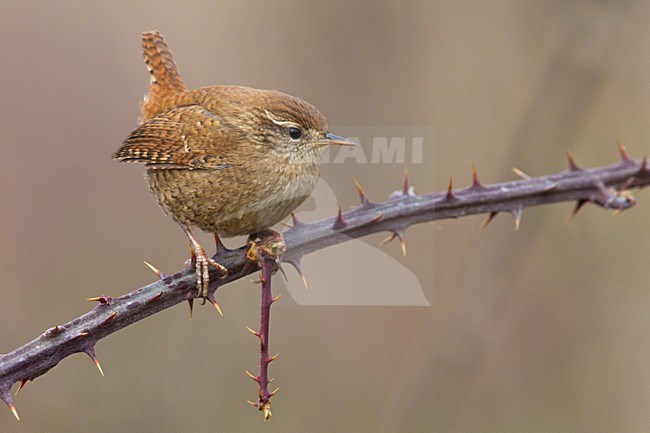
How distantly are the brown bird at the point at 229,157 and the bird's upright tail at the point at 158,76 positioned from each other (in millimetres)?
120

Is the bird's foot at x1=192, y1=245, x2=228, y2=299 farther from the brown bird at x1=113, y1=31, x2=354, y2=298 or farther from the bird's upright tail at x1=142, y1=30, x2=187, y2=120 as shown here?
the bird's upright tail at x1=142, y1=30, x2=187, y2=120

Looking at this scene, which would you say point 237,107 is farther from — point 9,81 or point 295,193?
point 9,81

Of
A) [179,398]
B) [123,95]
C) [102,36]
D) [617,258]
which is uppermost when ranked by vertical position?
[102,36]

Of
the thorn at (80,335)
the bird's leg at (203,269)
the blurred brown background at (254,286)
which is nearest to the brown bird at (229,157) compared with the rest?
the bird's leg at (203,269)

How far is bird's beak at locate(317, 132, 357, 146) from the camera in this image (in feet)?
8.84

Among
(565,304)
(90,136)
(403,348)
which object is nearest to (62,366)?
(90,136)

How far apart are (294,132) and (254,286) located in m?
2.23

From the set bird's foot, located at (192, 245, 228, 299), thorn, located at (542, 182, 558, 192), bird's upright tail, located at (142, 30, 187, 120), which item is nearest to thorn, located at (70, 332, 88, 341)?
bird's foot, located at (192, 245, 228, 299)

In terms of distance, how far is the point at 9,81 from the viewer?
4.89 meters

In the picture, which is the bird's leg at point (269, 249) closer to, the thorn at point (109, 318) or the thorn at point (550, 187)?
the thorn at point (109, 318)

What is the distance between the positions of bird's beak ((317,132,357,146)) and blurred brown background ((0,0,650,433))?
1432 mm

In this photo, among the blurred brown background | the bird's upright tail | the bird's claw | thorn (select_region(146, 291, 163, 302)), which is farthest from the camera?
the blurred brown background

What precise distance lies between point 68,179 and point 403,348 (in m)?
2.26

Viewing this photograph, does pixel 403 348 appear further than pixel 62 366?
Yes
